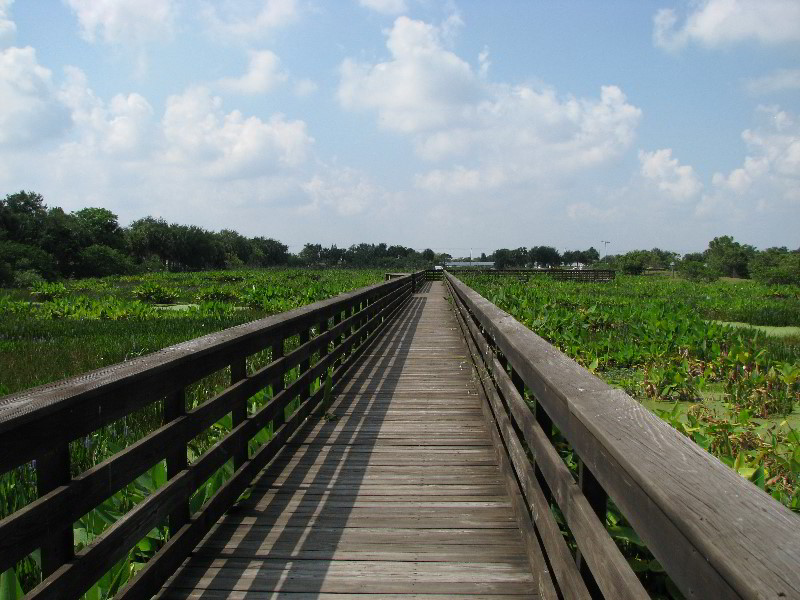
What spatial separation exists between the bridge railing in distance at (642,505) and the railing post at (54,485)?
1614 millimetres

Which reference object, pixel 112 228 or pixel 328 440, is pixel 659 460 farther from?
pixel 112 228

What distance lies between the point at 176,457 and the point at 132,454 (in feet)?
1.55

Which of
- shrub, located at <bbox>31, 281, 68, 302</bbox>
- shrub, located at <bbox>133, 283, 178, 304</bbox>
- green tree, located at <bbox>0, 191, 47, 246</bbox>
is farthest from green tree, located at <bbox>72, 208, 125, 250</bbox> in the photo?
shrub, located at <bbox>133, 283, 178, 304</bbox>

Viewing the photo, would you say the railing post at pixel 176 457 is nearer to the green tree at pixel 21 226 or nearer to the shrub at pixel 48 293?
the shrub at pixel 48 293

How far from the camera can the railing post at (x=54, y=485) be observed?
1.75 m

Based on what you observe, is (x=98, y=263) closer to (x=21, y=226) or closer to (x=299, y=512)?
(x=21, y=226)

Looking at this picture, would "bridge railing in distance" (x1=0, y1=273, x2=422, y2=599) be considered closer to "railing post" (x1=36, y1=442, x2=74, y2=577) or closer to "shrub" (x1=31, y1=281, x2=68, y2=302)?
"railing post" (x1=36, y1=442, x2=74, y2=577)

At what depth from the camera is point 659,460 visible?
4.21 ft

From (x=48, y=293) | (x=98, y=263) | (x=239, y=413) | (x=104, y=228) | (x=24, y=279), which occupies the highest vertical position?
(x=104, y=228)

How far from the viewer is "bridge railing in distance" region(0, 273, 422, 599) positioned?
65.5 inches

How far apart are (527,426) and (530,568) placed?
2.12 feet

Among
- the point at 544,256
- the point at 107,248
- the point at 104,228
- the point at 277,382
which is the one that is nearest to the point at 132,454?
the point at 277,382

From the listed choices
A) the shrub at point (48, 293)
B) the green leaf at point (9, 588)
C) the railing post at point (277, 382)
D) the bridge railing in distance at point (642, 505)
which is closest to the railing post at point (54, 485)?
the green leaf at point (9, 588)

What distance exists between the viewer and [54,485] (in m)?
1.79
